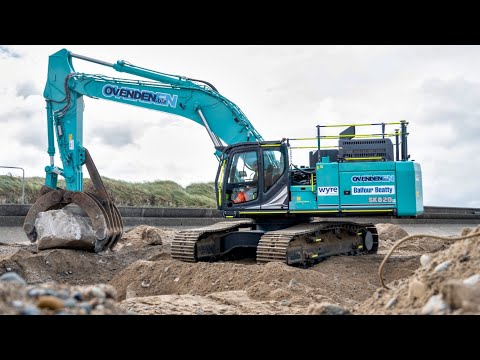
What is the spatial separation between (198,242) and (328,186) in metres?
2.53

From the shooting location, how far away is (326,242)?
1076 cm

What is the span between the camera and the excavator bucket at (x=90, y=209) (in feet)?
36.1

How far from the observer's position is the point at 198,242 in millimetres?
10352

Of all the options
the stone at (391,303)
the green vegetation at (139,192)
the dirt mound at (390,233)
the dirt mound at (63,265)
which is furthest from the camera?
the green vegetation at (139,192)

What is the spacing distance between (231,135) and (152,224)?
20.6 feet

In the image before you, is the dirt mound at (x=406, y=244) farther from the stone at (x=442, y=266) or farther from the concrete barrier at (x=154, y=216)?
the stone at (x=442, y=266)

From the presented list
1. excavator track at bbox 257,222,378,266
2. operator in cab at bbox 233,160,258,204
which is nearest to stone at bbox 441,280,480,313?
excavator track at bbox 257,222,378,266

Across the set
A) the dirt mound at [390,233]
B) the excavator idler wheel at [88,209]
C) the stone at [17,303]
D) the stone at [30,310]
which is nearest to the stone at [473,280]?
the stone at [30,310]

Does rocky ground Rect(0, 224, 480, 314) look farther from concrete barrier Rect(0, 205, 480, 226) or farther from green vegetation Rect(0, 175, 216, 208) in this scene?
green vegetation Rect(0, 175, 216, 208)

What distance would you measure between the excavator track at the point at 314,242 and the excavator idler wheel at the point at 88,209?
3232 mm

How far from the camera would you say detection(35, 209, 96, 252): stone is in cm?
1080

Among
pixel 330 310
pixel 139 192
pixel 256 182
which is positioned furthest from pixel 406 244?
pixel 139 192

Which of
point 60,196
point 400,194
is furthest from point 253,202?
point 60,196

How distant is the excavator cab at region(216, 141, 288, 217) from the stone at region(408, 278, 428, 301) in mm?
6442
